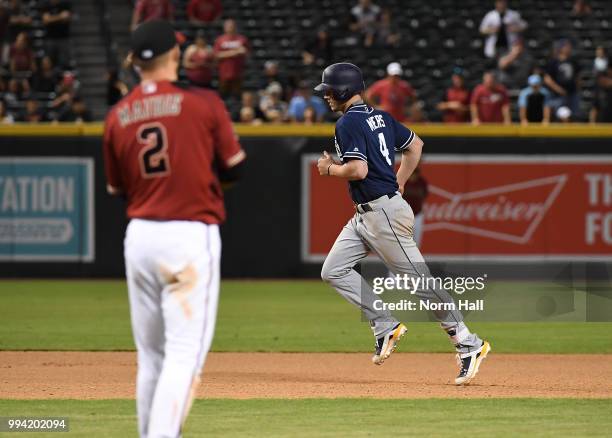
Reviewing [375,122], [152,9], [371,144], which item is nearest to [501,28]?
[152,9]

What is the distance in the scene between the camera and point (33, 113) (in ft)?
→ 65.0

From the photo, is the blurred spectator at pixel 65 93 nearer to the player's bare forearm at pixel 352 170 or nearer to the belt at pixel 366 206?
the belt at pixel 366 206

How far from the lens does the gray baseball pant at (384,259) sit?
28.1 feet

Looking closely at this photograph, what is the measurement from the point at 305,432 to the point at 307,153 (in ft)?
37.9

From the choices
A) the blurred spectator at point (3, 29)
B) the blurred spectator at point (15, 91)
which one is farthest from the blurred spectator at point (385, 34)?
the blurred spectator at point (3, 29)

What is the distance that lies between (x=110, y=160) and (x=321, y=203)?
12577 millimetres

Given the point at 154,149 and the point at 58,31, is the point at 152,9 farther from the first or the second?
the point at 154,149

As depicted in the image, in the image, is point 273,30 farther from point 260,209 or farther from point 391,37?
point 260,209

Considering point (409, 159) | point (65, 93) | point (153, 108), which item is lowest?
point (65, 93)

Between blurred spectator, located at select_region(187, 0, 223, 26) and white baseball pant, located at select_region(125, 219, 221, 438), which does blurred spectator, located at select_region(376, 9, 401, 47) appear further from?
white baseball pant, located at select_region(125, 219, 221, 438)

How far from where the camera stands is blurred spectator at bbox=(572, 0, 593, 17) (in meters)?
23.2

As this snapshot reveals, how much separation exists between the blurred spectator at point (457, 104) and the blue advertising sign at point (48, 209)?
19.5 ft

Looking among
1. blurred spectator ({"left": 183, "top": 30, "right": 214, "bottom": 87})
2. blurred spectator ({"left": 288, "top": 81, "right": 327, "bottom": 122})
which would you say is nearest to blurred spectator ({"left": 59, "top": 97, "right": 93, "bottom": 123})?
blurred spectator ({"left": 183, "top": 30, "right": 214, "bottom": 87})

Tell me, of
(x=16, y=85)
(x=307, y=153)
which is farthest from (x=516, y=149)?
(x=16, y=85)
